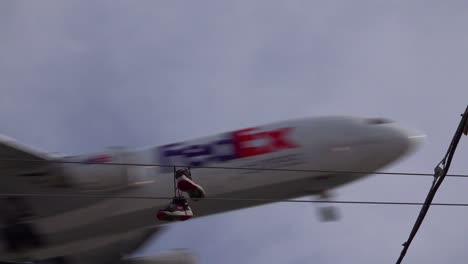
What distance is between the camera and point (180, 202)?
16438mm

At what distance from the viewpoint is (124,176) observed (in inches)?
1069

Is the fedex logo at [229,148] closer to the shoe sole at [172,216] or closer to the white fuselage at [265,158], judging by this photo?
the white fuselage at [265,158]

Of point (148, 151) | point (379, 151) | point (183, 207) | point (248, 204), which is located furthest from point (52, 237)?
point (183, 207)

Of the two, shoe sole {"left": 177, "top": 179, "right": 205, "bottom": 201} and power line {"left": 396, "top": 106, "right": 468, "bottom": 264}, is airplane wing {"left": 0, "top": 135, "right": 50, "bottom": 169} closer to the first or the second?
shoe sole {"left": 177, "top": 179, "right": 205, "bottom": 201}

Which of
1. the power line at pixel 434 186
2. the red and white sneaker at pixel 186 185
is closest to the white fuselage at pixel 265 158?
the red and white sneaker at pixel 186 185

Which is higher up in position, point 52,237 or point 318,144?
point 318,144

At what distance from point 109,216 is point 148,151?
102 inches

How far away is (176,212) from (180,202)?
21 centimetres

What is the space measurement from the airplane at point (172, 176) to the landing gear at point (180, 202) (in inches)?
397

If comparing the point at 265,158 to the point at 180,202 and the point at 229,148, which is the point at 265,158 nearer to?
the point at 229,148

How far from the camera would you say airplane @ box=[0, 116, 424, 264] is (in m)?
27.1

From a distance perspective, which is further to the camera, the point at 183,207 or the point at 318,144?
the point at 318,144

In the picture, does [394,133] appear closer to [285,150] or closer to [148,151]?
[285,150]

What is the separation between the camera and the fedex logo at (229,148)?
2780 cm
